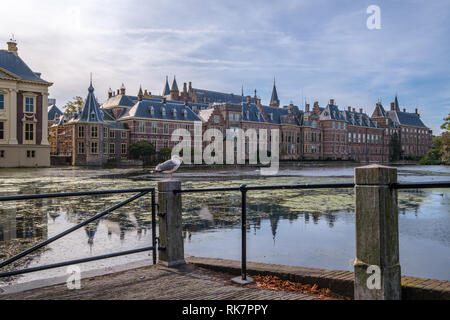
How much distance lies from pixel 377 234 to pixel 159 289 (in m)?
2.25

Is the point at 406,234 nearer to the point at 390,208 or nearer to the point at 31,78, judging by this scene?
the point at 390,208

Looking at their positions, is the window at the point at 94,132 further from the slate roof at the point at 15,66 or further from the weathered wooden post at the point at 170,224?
the weathered wooden post at the point at 170,224

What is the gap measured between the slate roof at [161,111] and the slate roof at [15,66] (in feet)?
52.2

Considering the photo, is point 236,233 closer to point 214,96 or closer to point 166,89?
point 166,89

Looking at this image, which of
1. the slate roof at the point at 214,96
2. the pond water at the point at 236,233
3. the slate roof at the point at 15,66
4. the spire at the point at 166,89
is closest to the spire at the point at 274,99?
the slate roof at the point at 214,96

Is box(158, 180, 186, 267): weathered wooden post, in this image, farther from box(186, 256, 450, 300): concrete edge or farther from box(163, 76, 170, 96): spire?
box(163, 76, 170, 96): spire

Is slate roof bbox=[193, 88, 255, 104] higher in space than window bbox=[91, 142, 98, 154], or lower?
higher

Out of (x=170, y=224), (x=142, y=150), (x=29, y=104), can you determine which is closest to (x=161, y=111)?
(x=142, y=150)

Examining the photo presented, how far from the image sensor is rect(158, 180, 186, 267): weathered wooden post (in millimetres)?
5148

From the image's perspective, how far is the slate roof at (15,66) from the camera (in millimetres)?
46375

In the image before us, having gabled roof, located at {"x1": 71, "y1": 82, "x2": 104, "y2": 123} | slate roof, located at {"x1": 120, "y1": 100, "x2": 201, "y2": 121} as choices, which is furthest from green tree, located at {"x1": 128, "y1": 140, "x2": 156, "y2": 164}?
gabled roof, located at {"x1": 71, "y1": 82, "x2": 104, "y2": 123}

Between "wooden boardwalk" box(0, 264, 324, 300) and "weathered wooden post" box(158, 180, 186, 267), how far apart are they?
349mm

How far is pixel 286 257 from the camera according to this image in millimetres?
6809

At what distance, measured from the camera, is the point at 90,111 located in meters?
57.2
